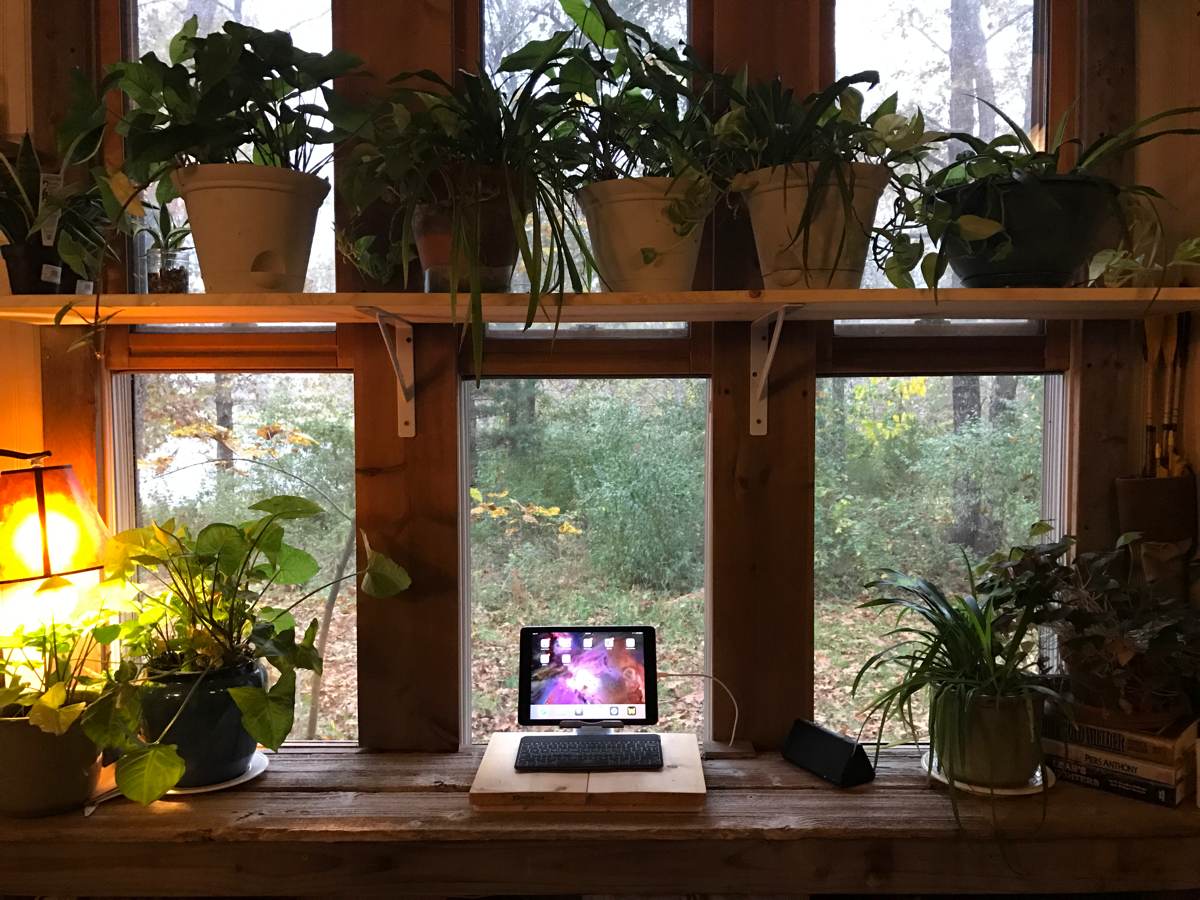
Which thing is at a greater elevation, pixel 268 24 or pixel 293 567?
pixel 268 24

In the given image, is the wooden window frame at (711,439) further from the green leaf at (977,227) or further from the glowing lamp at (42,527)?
the green leaf at (977,227)

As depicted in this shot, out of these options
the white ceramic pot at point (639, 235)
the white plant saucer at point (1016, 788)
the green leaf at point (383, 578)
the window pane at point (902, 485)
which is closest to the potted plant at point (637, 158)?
the white ceramic pot at point (639, 235)

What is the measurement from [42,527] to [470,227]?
0.90 metres

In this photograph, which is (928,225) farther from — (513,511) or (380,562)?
(380,562)

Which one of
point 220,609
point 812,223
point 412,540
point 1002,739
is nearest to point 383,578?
point 412,540

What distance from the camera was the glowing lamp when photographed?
5.19 feet

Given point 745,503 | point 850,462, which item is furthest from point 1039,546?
point 745,503

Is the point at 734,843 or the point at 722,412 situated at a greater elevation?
the point at 722,412

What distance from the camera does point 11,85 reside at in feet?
5.95

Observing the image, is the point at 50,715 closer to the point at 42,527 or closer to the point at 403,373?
the point at 42,527

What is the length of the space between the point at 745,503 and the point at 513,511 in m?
0.47

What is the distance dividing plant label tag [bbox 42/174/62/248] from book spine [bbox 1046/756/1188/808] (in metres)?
1.97

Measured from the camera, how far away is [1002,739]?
1565 mm

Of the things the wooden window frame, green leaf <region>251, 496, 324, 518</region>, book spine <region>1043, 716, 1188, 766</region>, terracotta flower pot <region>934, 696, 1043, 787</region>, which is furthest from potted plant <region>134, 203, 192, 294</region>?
book spine <region>1043, 716, 1188, 766</region>
